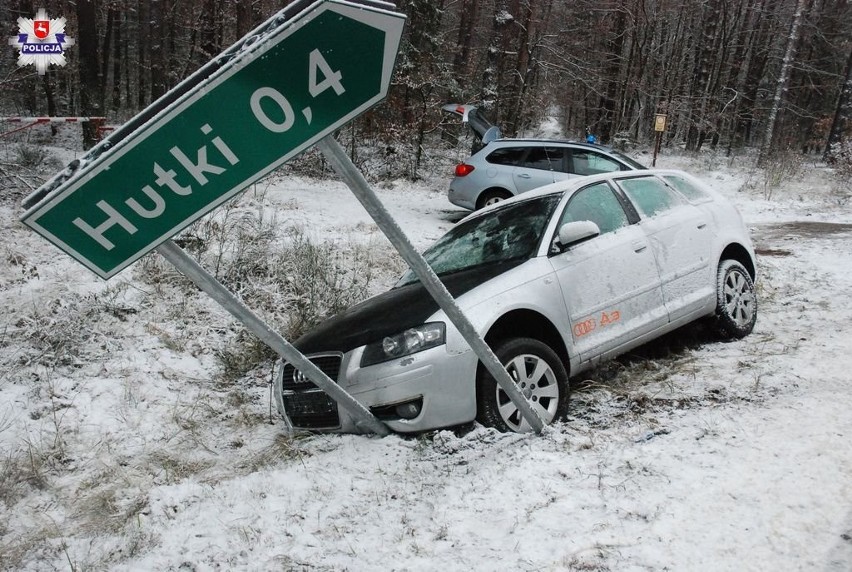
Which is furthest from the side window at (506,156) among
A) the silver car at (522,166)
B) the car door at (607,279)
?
the car door at (607,279)

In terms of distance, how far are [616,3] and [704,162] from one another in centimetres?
625

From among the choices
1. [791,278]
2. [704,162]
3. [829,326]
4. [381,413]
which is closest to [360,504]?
[381,413]

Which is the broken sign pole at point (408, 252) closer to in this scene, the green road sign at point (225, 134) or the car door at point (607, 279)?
the green road sign at point (225, 134)

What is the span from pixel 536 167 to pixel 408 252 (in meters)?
8.51

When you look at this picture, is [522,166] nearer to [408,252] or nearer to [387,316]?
[387,316]

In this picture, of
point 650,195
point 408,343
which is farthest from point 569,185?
point 408,343

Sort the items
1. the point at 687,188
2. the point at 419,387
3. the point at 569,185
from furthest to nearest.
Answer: the point at 687,188
the point at 569,185
the point at 419,387

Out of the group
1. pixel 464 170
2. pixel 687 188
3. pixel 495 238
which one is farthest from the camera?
pixel 464 170

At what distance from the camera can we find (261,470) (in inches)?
145

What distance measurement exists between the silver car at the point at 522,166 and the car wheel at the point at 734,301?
5037 mm

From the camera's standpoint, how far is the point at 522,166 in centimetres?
1105

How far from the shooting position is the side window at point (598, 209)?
4781mm

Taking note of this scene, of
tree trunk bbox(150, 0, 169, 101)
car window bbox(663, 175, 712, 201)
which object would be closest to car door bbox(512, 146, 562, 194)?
car window bbox(663, 175, 712, 201)

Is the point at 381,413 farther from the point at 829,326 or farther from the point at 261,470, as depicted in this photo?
the point at 829,326
